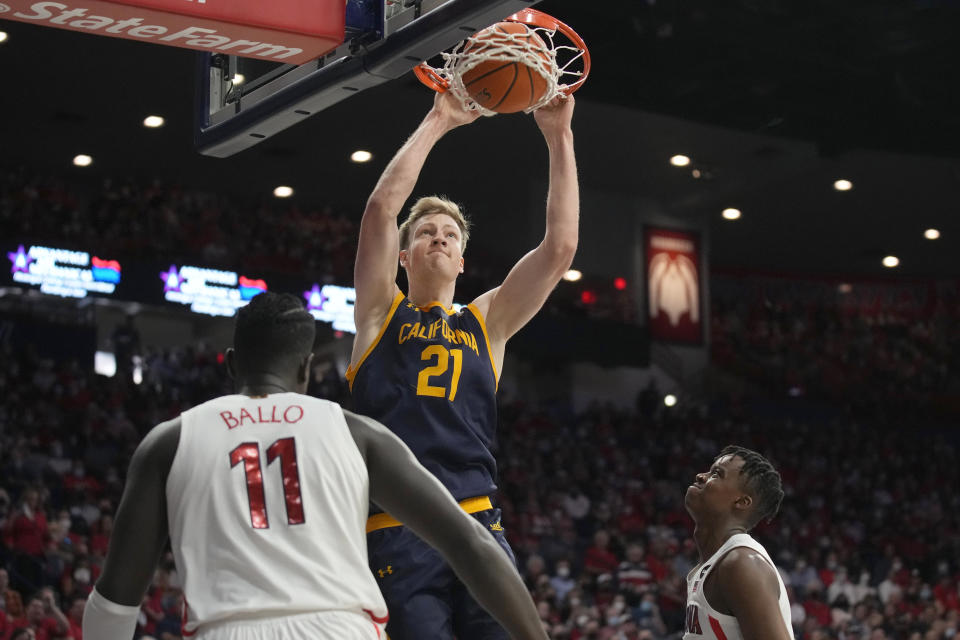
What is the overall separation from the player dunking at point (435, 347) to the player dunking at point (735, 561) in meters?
0.78

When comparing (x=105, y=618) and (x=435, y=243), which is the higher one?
(x=435, y=243)

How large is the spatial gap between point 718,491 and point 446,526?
2.20m

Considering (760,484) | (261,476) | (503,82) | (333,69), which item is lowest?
(760,484)

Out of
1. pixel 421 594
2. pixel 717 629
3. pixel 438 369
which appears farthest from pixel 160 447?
pixel 717 629

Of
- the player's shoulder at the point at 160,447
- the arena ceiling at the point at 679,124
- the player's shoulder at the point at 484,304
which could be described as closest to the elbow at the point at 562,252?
the player's shoulder at the point at 484,304

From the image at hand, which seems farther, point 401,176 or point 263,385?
point 401,176

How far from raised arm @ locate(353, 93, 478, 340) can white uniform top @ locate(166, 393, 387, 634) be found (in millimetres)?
1621

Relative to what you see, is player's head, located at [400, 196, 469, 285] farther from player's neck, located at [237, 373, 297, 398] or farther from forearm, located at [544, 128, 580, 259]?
player's neck, located at [237, 373, 297, 398]

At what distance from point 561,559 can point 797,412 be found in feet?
35.2

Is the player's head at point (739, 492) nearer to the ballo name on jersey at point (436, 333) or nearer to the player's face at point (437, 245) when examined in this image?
the ballo name on jersey at point (436, 333)

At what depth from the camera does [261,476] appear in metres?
2.65

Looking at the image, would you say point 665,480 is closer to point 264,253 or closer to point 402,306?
point 264,253

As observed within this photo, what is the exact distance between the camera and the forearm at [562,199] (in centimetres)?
460

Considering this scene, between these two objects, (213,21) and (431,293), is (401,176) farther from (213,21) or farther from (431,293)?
(213,21)
